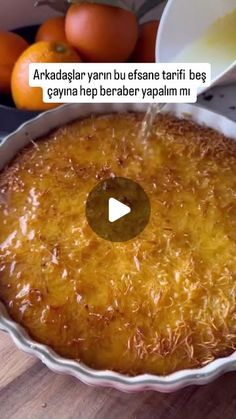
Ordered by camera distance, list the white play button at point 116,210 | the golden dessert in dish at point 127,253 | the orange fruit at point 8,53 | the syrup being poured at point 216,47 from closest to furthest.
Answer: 1. the golden dessert in dish at point 127,253
2. the white play button at point 116,210
3. the syrup being poured at point 216,47
4. the orange fruit at point 8,53

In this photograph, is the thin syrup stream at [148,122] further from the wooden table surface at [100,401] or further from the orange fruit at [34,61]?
the wooden table surface at [100,401]

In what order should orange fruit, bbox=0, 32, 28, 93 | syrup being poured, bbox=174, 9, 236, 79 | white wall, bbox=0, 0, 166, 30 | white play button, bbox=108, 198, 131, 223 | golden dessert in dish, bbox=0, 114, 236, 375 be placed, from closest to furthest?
golden dessert in dish, bbox=0, 114, 236, 375
white play button, bbox=108, 198, 131, 223
syrup being poured, bbox=174, 9, 236, 79
orange fruit, bbox=0, 32, 28, 93
white wall, bbox=0, 0, 166, 30

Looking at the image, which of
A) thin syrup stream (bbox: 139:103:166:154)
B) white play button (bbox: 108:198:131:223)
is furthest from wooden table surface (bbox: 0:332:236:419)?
thin syrup stream (bbox: 139:103:166:154)

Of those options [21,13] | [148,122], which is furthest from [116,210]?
[21,13]

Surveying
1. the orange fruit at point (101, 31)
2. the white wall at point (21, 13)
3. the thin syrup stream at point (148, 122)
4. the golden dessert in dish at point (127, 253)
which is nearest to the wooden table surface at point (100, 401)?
the golden dessert in dish at point (127, 253)

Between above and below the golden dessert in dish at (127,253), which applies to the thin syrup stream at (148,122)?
above

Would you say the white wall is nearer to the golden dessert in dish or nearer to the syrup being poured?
the syrup being poured
